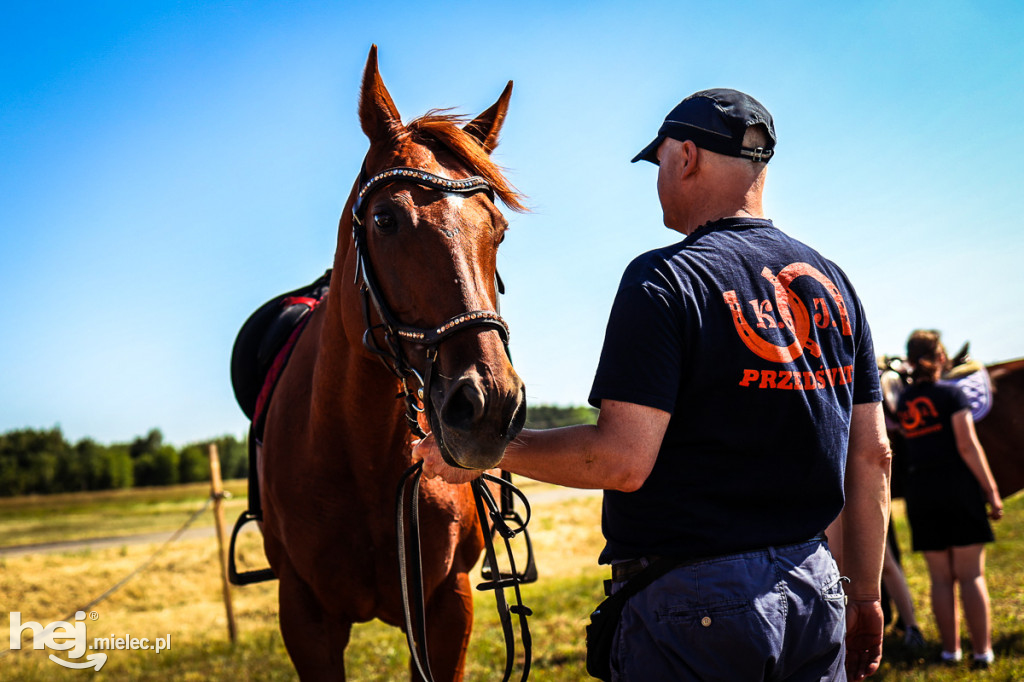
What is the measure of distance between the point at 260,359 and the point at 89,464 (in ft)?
129

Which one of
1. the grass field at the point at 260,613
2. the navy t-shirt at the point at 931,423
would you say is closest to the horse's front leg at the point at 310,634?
the grass field at the point at 260,613

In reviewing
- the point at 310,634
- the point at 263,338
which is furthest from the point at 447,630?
the point at 263,338

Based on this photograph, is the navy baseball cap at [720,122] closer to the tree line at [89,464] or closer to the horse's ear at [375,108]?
the horse's ear at [375,108]

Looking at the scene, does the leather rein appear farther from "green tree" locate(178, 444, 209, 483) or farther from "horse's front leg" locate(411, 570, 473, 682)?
"green tree" locate(178, 444, 209, 483)

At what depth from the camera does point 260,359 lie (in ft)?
13.6

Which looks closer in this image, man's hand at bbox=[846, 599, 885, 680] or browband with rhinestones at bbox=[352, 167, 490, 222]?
man's hand at bbox=[846, 599, 885, 680]

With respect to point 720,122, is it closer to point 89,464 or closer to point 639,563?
point 639,563

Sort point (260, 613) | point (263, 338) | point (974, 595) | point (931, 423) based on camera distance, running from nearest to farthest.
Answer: point (263, 338)
point (974, 595)
point (931, 423)
point (260, 613)

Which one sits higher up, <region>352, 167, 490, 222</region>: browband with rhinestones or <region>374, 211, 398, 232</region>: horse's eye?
<region>352, 167, 490, 222</region>: browband with rhinestones

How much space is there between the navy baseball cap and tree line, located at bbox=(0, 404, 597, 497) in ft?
110

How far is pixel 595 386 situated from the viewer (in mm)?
1648

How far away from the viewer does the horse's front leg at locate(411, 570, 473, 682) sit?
9.69ft

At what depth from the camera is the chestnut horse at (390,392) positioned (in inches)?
71.1

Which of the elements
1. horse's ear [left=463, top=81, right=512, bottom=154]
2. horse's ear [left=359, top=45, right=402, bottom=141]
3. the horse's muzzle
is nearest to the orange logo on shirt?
horse's ear [left=463, top=81, right=512, bottom=154]
